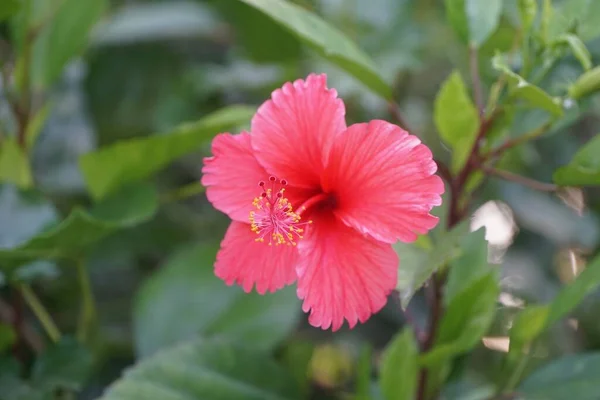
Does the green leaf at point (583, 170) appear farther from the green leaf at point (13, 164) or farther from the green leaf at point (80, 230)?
the green leaf at point (13, 164)

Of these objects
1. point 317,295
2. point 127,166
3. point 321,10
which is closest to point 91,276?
point 127,166

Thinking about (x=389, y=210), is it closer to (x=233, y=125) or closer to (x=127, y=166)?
(x=233, y=125)

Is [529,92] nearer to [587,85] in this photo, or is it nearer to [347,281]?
[587,85]

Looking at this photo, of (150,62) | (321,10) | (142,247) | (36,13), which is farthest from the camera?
(150,62)

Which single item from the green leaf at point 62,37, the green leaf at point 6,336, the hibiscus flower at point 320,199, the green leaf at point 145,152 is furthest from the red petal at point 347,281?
the green leaf at point 62,37

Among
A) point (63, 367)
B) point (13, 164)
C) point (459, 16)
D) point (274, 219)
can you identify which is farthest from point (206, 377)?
point (459, 16)

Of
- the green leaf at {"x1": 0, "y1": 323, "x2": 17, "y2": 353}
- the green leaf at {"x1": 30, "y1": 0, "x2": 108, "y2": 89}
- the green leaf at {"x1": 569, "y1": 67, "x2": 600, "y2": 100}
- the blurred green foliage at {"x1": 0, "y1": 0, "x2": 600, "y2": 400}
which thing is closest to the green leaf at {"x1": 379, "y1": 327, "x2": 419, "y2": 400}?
the blurred green foliage at {"x1": 0, "y1": 0, "x2": 600, "y2": 400}

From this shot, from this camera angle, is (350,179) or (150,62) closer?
(350,179)
